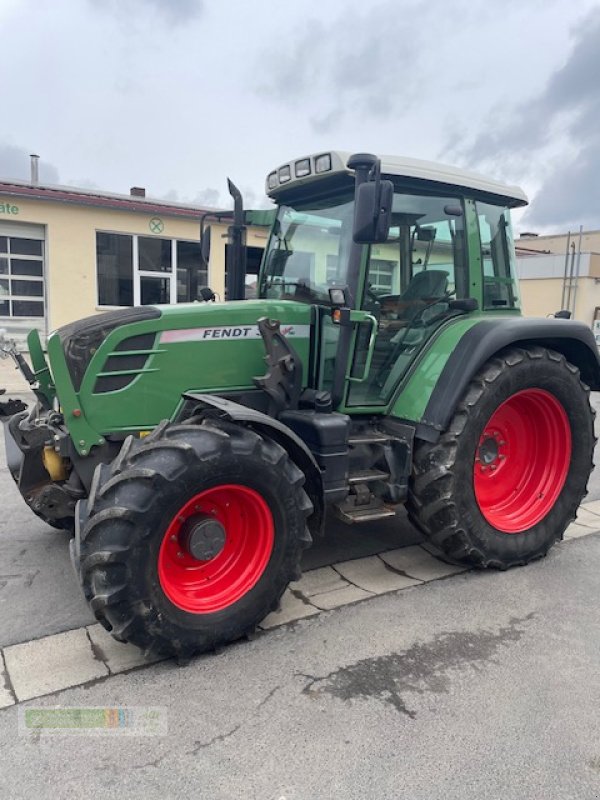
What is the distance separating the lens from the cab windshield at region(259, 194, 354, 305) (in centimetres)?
364

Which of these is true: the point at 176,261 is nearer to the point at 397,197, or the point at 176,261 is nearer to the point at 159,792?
the point at 397,197

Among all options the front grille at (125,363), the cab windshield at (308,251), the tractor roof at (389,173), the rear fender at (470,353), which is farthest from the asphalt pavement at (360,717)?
the tractor roof at (389,173)

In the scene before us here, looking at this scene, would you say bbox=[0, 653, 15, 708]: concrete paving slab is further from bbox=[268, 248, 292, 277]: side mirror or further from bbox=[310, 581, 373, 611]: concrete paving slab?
bbox=[268, 248, 292, 277]: side mirror

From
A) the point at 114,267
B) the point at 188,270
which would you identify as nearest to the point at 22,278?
the point at 114,267

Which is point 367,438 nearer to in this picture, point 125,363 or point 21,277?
point 125,363

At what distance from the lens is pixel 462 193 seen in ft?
12.8

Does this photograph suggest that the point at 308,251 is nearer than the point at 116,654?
No

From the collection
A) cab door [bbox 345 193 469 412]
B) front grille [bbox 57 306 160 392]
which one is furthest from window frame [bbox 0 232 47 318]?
cab door [bbox 345 193 469 412]

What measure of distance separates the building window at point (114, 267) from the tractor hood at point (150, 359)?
395 inches

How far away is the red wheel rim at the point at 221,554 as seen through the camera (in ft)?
9.27

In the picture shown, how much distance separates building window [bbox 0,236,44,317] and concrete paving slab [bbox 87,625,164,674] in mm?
11043

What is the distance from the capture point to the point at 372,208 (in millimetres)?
2984

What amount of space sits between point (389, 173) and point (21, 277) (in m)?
10.9

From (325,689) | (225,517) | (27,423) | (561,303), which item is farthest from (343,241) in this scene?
(561,303)
